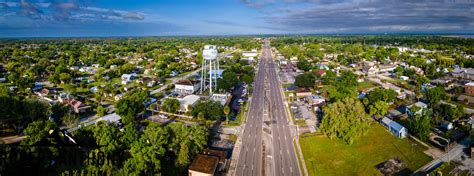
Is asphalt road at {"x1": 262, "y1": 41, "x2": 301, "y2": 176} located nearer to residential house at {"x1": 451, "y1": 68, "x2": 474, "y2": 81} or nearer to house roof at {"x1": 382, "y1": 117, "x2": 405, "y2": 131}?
house roof at {"x1": 382, "y1": 117, "x2": 405, "y2": 131}

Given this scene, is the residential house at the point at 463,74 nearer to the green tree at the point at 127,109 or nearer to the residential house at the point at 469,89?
the residential house at the point at 469,89

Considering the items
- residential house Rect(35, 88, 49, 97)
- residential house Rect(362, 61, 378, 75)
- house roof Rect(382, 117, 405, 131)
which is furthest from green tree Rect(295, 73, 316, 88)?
residential house Rect(35, 88, 49, 97)

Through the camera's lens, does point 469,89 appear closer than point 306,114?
No

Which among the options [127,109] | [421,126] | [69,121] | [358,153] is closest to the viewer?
[358,153]

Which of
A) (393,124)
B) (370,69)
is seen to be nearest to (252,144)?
(393,124)

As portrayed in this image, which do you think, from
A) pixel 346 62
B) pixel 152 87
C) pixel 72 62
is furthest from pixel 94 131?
pixel 346 62

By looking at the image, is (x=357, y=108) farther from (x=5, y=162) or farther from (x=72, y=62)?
(x=72, y=62)

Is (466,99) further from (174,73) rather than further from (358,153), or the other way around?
(174,73)

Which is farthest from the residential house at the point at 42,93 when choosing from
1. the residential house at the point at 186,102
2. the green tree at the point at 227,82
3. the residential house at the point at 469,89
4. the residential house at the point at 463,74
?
the residential house at the point at 463,74
